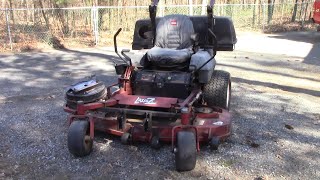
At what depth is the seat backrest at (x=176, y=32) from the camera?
5656 mm

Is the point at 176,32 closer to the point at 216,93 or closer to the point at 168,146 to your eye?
the point at 216,93

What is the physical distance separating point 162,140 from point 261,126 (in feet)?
5.74

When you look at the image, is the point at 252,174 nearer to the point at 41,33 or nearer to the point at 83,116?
the point at 83,116

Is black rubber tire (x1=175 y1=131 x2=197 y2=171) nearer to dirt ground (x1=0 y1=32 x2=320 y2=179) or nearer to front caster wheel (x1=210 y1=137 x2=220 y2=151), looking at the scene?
dirt ground (x1=0 y1=32 x2=320 y2=179)

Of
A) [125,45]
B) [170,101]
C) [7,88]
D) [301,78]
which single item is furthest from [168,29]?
[125,45]

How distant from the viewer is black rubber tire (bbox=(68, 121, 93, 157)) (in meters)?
4.21

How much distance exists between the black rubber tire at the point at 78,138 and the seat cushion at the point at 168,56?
150 cm

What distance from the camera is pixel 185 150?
12.6 feet

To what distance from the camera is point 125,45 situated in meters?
15.1

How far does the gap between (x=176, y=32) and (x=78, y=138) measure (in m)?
2.33

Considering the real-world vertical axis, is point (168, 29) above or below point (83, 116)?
above

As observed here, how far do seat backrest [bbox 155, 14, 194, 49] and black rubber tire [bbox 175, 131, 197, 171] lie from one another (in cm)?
210

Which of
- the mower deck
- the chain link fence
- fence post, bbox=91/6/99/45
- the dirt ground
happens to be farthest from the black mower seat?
fence post, bbox=91/6/99/45

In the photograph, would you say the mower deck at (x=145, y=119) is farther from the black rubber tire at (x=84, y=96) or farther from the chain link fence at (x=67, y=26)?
the chain link fence at (x=67, y=26)
